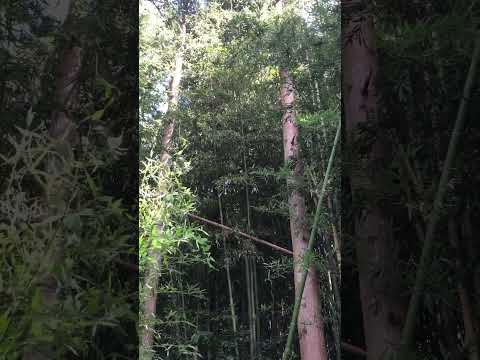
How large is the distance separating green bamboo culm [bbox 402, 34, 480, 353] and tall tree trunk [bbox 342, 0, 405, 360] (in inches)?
2.4

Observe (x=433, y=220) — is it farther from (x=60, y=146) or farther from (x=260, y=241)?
(x=60, y=146)

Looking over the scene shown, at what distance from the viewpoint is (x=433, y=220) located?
1.58 metres

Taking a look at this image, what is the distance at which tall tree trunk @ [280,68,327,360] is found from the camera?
6.09ft

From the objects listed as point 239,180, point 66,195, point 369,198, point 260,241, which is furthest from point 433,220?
point 66,195

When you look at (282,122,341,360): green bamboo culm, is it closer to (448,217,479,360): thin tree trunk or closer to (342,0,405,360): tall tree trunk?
(342,0,405,360): tall tree trunk

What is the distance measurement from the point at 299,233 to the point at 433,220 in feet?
1.66

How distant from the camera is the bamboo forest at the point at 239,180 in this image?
1.55m

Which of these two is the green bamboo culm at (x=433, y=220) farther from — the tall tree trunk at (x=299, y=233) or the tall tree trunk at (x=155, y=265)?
the tall tree trunk at (x=155, y=265)

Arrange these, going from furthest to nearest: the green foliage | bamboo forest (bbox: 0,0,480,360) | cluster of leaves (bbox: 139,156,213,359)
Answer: cluster of leaves (bbox: 139,156,213,359), bamboo forest (bbox: 0,0,480,360), the green foliage

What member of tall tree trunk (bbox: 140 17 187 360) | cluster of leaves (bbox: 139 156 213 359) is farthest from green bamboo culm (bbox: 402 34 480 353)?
tall tree trunk (bbox: 140 17 187 360)

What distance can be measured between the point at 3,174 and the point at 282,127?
39.3 inches

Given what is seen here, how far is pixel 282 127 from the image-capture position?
6.58 feet

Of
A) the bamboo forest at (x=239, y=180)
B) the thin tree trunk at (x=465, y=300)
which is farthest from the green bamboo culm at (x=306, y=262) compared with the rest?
the thin tree trunk at (x=465, y=300)

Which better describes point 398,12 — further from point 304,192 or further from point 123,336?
point 123,336
